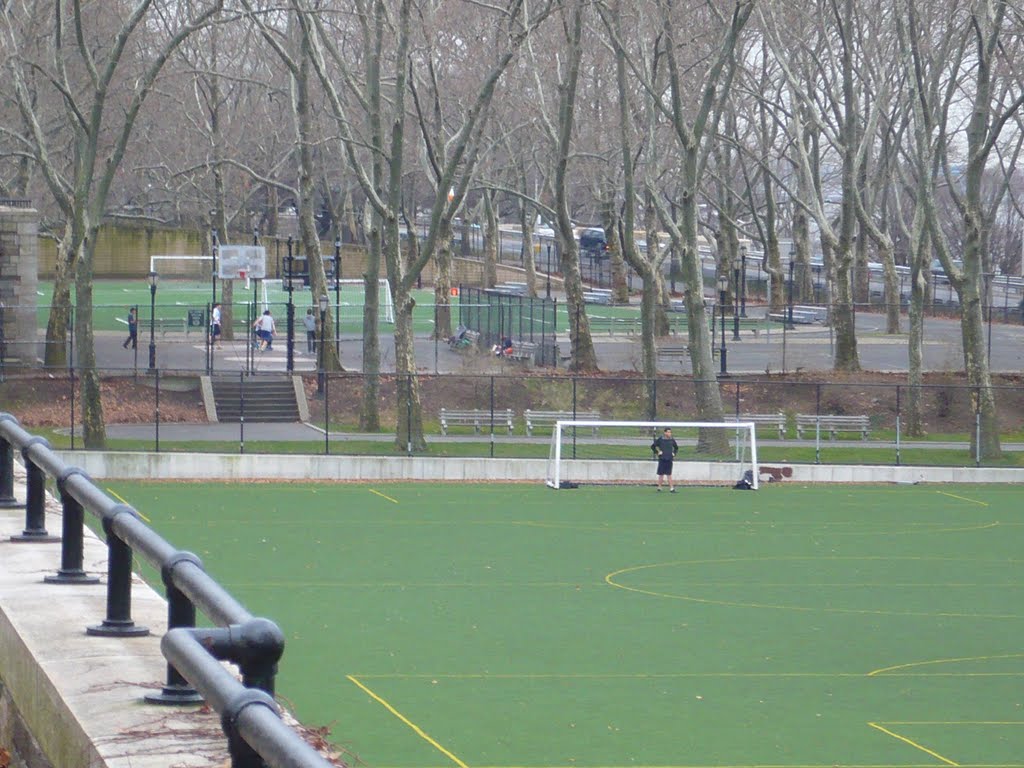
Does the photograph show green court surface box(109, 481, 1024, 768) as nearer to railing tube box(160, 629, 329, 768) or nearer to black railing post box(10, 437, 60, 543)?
black railing post box(10, 437, 60, 543)

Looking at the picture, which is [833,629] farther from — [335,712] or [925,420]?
[925,420]

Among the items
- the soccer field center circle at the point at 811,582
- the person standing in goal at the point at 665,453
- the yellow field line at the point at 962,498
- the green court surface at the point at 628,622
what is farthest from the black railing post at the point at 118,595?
the yellow field line at the point at 962,498

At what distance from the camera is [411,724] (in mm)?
12883

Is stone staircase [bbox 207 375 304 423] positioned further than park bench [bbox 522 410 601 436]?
Yes

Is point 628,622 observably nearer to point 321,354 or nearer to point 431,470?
point 431,470

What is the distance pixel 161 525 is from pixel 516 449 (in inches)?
535

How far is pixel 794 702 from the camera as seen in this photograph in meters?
14.3

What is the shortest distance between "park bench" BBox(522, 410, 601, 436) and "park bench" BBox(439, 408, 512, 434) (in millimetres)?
543

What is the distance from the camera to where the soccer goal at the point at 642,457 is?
34.5m

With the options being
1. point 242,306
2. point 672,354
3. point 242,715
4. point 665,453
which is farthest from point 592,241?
point 242,715

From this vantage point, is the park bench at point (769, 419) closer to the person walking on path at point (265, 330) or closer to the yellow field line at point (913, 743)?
the person walking on path at point (265, 330)

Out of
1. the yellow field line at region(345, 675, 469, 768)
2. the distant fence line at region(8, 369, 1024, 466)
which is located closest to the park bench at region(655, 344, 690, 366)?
the distant fence line at region(8, 369, 1024, 466)

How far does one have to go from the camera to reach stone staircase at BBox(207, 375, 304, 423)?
1700 inches

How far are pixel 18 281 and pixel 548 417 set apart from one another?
57.0ft
